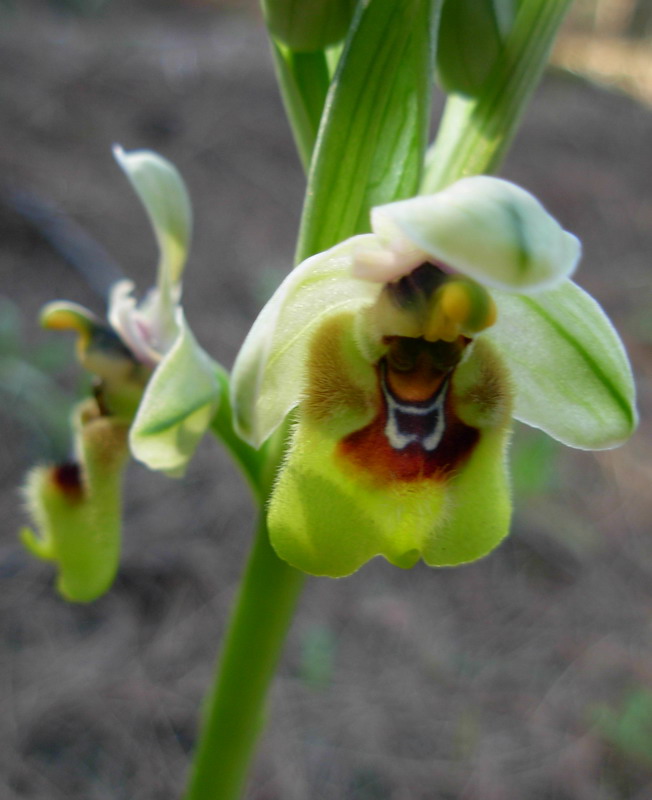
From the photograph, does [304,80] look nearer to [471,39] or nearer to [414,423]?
[471,39]

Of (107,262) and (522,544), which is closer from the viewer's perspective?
(522,544)

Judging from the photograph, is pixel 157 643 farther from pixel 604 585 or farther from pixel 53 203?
pixel 53 203

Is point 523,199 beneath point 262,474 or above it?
above

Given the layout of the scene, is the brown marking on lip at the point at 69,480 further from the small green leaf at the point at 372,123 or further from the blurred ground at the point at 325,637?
the blurred ground at the point at 325,637

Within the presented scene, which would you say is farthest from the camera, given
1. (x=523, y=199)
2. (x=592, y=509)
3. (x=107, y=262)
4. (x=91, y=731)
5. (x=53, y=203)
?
(x=53, y=203)

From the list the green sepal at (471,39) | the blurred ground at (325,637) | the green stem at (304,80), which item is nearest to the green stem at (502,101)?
the green sepal at (471,39)

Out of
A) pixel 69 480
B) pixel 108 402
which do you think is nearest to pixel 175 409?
pixel 108 402

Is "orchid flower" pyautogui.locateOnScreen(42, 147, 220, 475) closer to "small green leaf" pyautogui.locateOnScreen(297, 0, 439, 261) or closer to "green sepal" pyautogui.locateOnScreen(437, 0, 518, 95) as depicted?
"small green leaf" pyautogui.locateOnScreen(297, 0, 439, 261)

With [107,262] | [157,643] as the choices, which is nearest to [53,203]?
[107,262]
